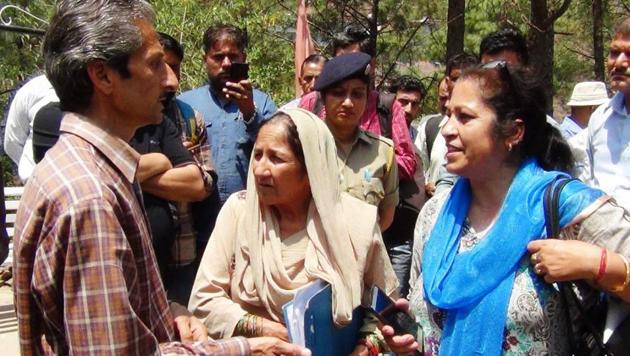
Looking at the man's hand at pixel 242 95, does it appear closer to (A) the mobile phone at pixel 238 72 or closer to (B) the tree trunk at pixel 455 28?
(A) the mobile phone at pixel 238 72

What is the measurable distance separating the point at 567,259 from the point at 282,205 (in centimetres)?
112

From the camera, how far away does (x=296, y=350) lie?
2273 mm

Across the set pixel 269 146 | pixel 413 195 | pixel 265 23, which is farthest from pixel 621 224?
pixel 265 23

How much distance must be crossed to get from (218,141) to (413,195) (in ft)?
3.73

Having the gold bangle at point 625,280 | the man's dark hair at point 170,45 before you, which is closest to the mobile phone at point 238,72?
the man's dark hair at point 170,45

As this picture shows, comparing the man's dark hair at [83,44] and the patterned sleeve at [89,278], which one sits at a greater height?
the man's dark hair at [83,44]

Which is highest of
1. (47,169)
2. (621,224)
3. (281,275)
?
(47,169)

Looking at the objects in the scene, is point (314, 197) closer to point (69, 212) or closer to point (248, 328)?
point (248, 328)

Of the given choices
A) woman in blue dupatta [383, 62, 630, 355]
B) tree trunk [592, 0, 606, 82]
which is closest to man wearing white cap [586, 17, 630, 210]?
woman in blue dupatta [383, 62, 630, 355]

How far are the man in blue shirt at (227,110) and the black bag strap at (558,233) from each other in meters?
1.76

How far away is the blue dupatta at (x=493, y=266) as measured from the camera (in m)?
2.34

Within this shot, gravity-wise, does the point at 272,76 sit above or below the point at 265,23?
below

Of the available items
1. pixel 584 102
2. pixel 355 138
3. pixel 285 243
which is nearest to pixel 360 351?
pixel 285 243

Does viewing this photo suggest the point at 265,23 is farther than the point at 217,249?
Yes
